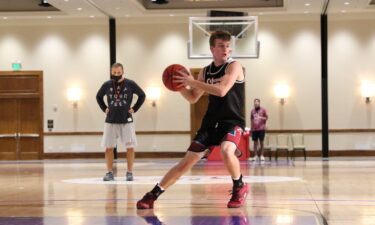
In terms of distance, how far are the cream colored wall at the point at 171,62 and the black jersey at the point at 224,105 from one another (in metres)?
14.8

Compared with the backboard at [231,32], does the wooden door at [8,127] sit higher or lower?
lower

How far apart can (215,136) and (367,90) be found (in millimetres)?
15494

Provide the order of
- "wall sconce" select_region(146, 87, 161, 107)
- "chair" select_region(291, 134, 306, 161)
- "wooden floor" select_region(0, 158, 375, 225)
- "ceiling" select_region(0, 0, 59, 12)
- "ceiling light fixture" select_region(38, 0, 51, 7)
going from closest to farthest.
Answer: "wooden floor" select_region(0, 158, 375, 225) < "ceiling light fixture" select_region(38, 0, 51, 7) < "chair" select_region(291, 134, 306, 161) < "ceiling" select_region(0, 0, 59, 12) < "wall sconce" select_region(146, 87, 161, 107)

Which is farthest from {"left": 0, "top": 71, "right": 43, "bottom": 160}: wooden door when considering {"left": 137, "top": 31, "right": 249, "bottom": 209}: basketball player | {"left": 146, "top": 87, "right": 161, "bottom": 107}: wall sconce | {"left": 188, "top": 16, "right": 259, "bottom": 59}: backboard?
{"left": 137, "top": 31, "right": 249, "bottom": 209}: basketball player

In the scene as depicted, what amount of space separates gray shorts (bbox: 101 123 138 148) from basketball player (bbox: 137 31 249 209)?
4.02 m

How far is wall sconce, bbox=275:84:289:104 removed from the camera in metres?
20.8

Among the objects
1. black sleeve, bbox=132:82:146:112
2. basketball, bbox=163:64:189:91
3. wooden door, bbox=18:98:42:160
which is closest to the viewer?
basketball, bbox=163:64:189:91

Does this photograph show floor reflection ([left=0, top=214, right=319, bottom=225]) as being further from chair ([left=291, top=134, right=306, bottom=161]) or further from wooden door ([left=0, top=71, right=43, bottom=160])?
wooden door ([left=0, top=71, right=43, bottom=160])

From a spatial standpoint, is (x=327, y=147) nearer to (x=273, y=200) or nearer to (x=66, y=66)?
(x=66, y=66)

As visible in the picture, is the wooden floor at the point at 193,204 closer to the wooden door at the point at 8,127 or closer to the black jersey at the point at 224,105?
the black jersey at the point at 224,105

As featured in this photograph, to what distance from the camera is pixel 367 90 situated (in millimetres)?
20656

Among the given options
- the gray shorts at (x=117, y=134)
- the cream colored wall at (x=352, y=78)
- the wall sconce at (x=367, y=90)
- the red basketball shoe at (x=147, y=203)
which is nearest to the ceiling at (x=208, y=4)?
the cream colored wall at (x=352, y=78)

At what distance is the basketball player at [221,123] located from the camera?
6023mm

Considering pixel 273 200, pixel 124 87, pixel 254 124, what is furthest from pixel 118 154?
pixel 273 200
